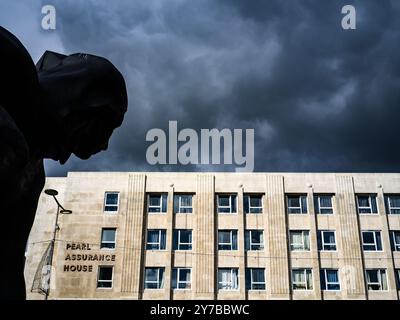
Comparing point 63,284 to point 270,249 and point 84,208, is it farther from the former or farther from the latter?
point 270,249

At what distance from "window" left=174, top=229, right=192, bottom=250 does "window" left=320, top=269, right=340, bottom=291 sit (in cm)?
1043

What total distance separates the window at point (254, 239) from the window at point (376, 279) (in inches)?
329

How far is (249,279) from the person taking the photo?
121 ft

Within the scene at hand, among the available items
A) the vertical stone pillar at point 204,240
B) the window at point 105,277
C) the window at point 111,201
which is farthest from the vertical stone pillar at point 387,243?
the window at point 111,201

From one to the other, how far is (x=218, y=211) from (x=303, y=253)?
24.2 feet

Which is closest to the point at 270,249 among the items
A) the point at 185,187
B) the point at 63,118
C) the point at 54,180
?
the point at 185,187

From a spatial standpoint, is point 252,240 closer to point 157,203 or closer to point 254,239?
point 254,239

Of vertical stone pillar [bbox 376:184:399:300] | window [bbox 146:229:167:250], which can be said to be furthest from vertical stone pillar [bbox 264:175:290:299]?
window [bbox 146:229:167:250]

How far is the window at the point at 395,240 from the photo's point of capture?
38.4 m

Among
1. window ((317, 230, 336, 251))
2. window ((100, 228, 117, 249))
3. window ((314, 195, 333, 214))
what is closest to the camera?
window ((100, 228, 117, 249))

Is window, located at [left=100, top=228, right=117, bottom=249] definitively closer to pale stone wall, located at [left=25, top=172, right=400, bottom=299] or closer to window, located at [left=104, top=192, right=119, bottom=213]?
pale stone wall, located at [left=25, top=172, right=400, bottom=299]

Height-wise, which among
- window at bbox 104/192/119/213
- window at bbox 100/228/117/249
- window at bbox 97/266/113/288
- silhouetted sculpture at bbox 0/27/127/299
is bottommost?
silhouetted sculpture at bbox 0/27/127/299

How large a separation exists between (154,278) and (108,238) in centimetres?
473

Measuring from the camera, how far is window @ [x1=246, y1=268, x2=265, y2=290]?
36.5 meters
